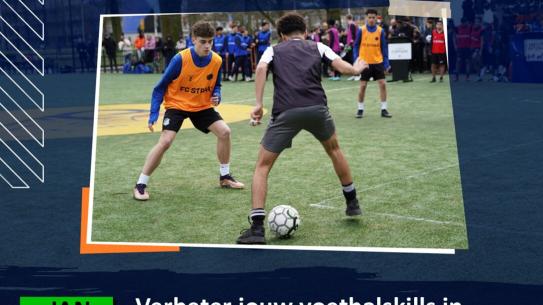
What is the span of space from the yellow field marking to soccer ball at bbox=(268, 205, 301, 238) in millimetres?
7736

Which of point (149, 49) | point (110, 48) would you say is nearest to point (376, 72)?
point (149, 49)

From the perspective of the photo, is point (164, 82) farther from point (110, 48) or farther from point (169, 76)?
point (110, 48)

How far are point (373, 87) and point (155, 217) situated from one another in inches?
590

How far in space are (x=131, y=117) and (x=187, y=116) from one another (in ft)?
28.0

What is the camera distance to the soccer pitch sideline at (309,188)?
6.90 m

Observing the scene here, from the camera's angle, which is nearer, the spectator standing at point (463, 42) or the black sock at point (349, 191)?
the black sock at point (349, 191)

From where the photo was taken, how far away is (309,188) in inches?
347

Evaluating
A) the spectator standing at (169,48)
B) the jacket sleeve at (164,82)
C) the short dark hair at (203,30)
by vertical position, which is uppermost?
the spectator standing at (169,48)

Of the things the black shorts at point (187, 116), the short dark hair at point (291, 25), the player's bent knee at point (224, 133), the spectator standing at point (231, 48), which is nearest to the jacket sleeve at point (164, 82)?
the black shorts at point (187, 116)

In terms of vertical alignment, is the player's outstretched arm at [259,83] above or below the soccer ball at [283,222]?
above

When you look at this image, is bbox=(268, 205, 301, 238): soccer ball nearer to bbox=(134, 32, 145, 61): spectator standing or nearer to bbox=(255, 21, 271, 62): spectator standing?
bbox=(255, 21, 271, 62): spectator standing

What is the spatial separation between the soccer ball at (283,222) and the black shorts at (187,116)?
2230mm

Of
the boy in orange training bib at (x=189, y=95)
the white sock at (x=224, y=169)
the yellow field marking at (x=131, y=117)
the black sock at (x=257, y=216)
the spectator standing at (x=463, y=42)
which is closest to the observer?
the black sock at (x=257, y=216)

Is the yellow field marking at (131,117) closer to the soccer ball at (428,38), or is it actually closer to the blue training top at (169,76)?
the blue training top at (169,76)
